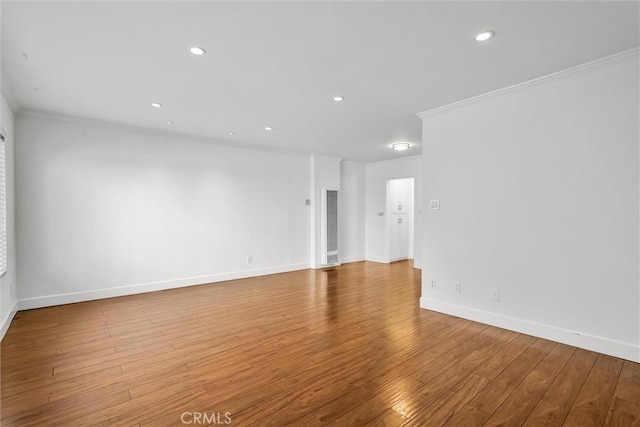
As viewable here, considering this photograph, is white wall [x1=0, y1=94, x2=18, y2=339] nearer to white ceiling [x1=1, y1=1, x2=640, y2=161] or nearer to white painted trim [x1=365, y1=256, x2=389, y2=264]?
white ceiling [x1=1, y1=1, x2=640, y2=161]

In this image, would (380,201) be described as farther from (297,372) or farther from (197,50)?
(197,50)

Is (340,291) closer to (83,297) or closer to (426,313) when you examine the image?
(426,313)

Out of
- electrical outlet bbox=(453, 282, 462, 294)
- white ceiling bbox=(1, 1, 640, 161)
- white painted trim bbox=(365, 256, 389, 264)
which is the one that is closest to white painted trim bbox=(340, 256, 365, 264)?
white painted trim bbox=(365, 256, 389, 264)

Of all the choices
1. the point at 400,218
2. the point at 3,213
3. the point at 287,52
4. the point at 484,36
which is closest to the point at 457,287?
the point at 484,36

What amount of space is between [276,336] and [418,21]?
3.00 m

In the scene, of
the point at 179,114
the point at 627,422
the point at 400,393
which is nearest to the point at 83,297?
the point at 179,114

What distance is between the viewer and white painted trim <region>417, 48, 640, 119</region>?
7.99 feet

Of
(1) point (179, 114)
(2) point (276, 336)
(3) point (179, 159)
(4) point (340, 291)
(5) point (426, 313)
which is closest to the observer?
(2) point (276, 336)

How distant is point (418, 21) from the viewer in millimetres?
2004

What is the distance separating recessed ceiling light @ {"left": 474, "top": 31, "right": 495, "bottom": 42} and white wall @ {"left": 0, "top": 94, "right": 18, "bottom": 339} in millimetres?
4570

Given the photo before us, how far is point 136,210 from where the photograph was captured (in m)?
4.68

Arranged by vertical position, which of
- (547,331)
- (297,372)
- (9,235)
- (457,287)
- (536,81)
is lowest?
(297,372)

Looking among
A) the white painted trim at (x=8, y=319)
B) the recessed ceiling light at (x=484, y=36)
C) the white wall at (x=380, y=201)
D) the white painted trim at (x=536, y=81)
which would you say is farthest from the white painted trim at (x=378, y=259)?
the white painted trim at (x=8, y=319)

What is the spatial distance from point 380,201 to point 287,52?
5730 millimetres
